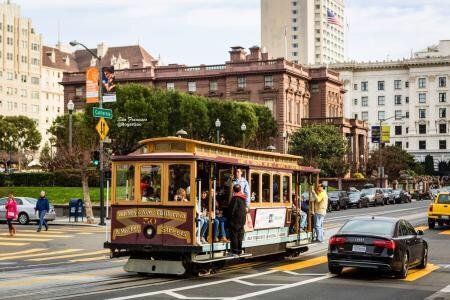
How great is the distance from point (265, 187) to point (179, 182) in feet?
11.7

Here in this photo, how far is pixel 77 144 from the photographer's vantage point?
6144 centimetres

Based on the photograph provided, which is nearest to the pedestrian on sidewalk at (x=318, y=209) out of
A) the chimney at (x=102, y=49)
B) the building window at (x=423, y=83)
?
the building window at (x=423, y=83)

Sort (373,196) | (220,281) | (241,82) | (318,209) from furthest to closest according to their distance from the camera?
(241,82) < (373,196) < (318,209) < (220,281)

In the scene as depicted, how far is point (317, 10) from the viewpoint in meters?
195

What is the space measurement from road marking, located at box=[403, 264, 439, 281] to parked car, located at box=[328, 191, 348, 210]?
36181mm

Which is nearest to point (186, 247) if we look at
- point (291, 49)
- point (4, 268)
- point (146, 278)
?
point (146, 278)

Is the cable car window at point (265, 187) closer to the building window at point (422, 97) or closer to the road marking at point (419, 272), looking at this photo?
the road marking at point (419, 272)

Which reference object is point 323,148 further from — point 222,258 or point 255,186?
point 222,258

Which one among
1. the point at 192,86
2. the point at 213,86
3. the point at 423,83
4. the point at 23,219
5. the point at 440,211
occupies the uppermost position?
the point at 423,83

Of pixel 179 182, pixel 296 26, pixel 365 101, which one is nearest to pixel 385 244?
pixel 179 182


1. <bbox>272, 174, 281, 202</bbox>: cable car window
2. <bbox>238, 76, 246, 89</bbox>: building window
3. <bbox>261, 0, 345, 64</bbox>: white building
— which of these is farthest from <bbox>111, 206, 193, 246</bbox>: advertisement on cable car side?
<bbox>261, 0, 345, 64</bbox>: white building

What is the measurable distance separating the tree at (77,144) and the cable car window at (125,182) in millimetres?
21166

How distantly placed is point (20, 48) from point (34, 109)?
13.2 m

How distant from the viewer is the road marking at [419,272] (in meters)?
18.6
